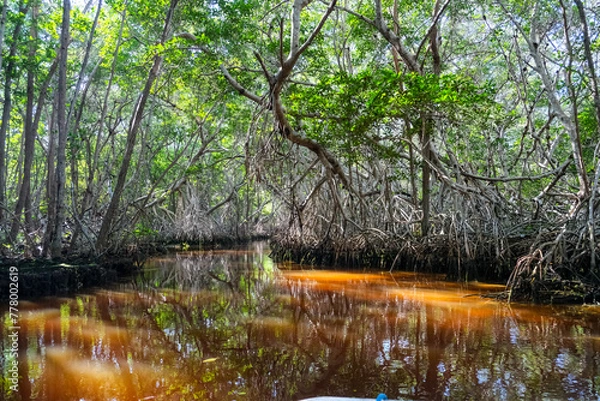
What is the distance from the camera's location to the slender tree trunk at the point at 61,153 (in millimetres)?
6746

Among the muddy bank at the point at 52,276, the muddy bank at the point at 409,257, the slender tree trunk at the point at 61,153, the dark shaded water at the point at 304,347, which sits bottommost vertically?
the dark shaded water at the point at 304,347

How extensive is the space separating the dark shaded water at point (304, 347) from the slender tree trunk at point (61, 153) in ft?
3.83

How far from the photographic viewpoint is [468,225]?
7.65 m

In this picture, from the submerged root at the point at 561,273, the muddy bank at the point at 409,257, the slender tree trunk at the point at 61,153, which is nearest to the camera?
the submerged root at the point at 561,273

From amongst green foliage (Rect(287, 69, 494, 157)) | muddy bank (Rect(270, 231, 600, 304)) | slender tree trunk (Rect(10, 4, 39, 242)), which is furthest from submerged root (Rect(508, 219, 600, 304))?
slender tree trunk (Rect(10, 4, 39, 242))

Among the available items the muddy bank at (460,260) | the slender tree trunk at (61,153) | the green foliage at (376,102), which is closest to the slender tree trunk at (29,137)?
the slender tree trunk at (61,153)

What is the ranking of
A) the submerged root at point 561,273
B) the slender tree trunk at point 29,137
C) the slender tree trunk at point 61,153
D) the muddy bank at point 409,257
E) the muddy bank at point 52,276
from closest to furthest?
the submerged root at point 561,273 < the muddy bank at point 52,276 < the slender tree trunk at point 61,153 < the muddy bank at point 409,257 < the slender tree trunk at point 29,137

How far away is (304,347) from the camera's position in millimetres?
3914

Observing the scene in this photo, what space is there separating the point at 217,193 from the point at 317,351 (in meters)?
19.3

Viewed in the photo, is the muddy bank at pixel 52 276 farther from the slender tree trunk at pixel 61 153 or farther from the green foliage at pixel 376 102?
the green foliage at pixel 376 102

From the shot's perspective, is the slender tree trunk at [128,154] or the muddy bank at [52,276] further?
the slender tree trunk at [128,154]

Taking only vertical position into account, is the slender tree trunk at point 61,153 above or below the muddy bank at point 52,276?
above

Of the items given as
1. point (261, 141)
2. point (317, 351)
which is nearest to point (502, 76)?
point (261, 141)

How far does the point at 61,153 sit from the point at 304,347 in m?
4.93
